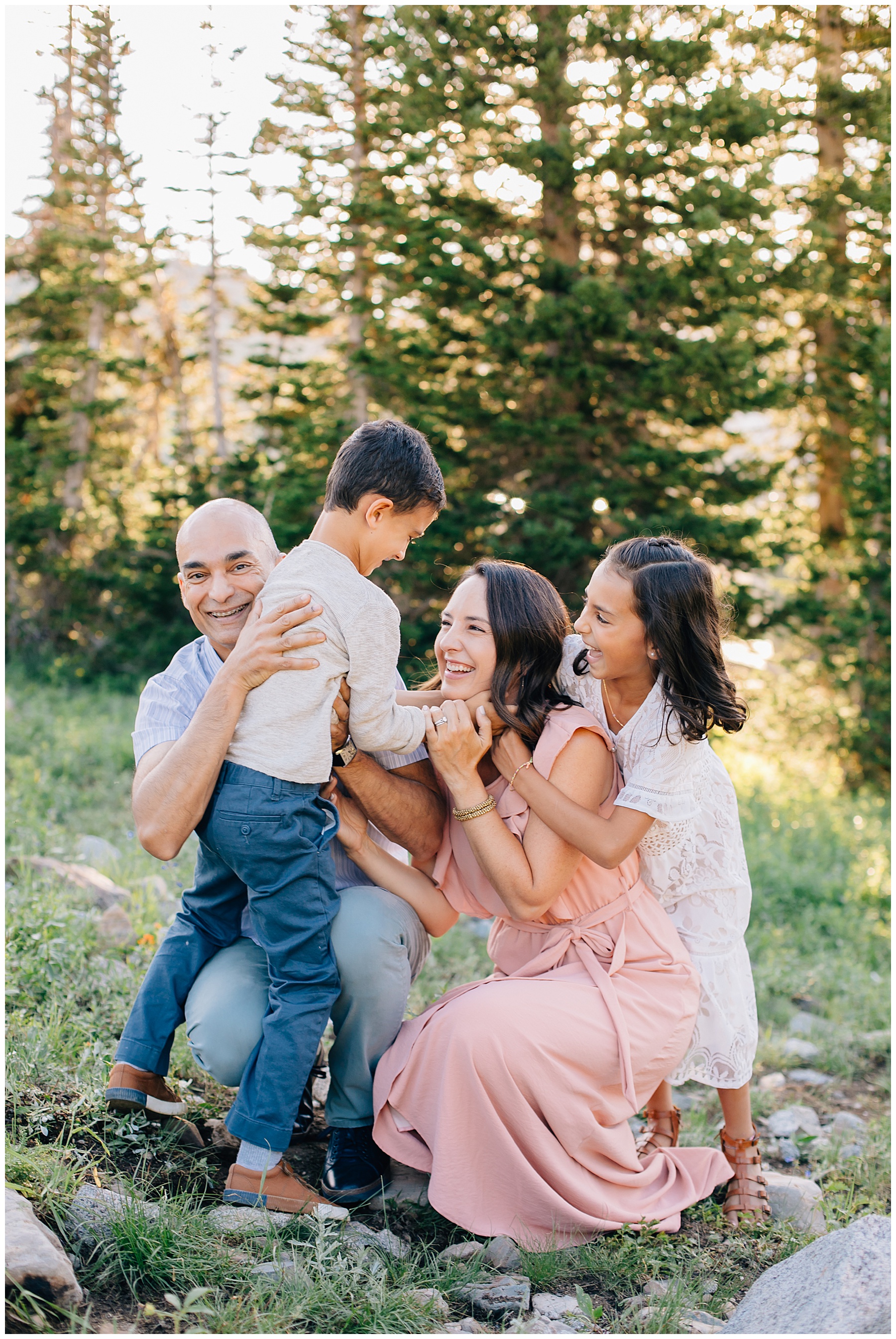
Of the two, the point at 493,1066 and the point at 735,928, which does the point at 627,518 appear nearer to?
the point at 735,928

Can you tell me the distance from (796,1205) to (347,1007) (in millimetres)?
1479

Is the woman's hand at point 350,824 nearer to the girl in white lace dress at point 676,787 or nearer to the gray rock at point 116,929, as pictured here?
the girl in white lace dress at point 676,787

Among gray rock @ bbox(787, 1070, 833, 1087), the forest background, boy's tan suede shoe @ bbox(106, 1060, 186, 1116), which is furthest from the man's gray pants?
the forest background

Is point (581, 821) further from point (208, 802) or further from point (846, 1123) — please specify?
point (846, 1123)

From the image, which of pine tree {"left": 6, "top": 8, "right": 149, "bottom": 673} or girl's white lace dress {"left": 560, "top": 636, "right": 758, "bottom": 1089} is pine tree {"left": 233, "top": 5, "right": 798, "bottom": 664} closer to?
pine tree {"left": 6, "top": 8, "right": 149, "bottom": 673}

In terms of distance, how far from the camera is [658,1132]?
9.82ft

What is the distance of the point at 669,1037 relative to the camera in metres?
2.52

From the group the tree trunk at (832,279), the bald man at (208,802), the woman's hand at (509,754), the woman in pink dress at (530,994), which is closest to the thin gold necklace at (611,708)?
the woman in pink dress at (530,994)

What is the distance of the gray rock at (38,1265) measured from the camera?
1.82 metres

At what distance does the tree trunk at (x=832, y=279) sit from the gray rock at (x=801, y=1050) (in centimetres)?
805

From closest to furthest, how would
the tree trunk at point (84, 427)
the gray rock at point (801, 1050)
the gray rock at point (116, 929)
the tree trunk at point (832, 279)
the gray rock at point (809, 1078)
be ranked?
the gray rock at point (116, 929)
the gray rock at point (809, 1078)
the gray rock at point (801, 1050)
the tree trunk at point (832, 279)
the tree trunk at point (84, 427)

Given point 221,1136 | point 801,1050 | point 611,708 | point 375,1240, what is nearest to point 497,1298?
point 375,1240

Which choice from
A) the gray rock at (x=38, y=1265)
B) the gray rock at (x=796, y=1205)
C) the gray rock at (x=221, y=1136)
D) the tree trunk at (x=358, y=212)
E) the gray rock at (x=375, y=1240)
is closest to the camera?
the gray rock at (x=38, y=1265)

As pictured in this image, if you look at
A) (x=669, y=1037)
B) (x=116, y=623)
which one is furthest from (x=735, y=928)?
(x=116, y=623)
